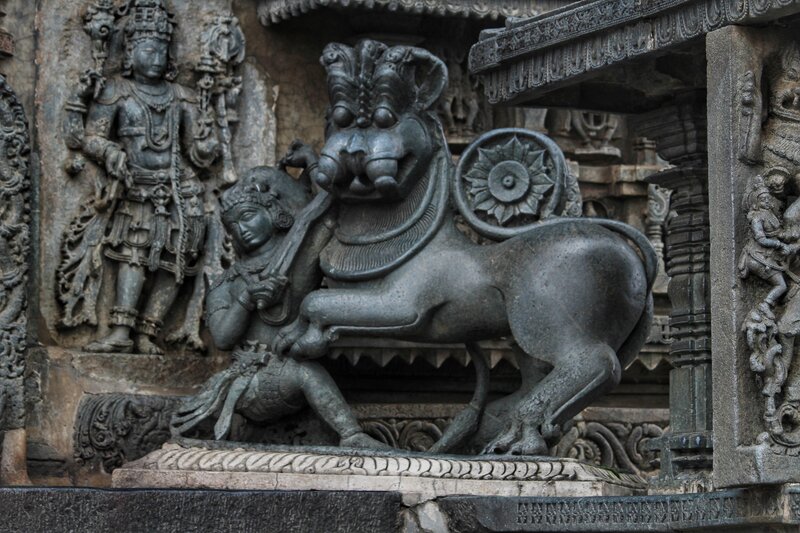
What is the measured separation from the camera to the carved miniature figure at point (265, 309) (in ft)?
37.9

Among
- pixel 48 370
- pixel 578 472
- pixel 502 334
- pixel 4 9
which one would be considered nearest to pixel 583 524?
pixel 578 472

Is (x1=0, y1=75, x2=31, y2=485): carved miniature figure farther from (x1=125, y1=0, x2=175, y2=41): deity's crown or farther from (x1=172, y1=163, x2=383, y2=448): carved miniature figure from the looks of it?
(x1=172, y1=163, x2=383, y2=448): carved miniature figure

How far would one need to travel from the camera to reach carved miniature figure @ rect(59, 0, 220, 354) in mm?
12820

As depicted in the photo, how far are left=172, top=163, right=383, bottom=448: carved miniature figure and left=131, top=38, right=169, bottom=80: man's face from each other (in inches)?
46.2

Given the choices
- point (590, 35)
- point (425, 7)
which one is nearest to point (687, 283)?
point (590, 35)

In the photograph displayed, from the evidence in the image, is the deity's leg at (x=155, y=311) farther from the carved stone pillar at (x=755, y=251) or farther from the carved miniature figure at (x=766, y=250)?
the carved miniature figure at (x=766, y=250)

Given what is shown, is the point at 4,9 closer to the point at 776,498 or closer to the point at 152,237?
the point at 152,237

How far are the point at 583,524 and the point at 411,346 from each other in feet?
9.31

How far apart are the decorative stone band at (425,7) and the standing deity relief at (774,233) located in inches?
153

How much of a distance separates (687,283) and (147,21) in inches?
136

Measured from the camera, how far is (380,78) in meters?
11.5

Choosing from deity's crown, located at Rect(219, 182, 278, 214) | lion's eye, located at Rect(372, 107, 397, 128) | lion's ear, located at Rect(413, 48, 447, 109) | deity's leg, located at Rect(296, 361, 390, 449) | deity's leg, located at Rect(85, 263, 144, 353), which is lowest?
deity's leg, located at Rect(296, 361, 390, 449)

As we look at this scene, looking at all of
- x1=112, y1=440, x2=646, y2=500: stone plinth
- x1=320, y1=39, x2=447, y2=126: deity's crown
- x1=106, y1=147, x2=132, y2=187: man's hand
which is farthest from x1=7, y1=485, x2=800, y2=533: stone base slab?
x1=106, y1=147, x2=132, y2=187: man's hand

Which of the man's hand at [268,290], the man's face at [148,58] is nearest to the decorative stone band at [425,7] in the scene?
the man's face at [148,58]
